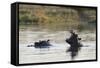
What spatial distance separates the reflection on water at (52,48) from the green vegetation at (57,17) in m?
0.07

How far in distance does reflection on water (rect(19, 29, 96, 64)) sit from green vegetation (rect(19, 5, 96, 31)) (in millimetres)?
71

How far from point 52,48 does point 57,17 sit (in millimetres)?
293

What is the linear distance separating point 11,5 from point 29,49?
43 centimetres

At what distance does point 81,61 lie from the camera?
8.36ft

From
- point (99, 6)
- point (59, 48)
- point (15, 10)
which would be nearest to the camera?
point (15, 10)

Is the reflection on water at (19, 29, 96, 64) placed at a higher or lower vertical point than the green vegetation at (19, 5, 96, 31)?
lower

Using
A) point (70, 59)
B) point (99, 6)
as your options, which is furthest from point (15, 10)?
point (99, 6)

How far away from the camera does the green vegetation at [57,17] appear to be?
90.6 inches

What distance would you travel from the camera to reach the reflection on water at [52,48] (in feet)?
7.50

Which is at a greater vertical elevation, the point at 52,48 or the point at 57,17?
the point at 57,17

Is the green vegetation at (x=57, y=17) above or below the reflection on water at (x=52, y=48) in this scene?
above

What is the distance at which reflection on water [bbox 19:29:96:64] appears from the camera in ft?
7.50

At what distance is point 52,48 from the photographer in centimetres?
242

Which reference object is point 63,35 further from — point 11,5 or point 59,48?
point 11,5
